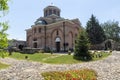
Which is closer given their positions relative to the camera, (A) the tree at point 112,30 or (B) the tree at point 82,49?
(B) the tree at point 82,49

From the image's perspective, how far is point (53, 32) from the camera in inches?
2239

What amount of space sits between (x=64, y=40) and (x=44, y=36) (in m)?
7.88

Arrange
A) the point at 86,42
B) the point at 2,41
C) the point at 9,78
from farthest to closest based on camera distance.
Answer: the point at 86,42 < the point at 9,78 < the point at 2,41

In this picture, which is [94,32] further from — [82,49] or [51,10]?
[82,49]

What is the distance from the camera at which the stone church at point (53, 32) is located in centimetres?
5406

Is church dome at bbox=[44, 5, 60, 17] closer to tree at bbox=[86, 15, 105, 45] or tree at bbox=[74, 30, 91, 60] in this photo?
tree at bbox=[86, 15, 105, 45]

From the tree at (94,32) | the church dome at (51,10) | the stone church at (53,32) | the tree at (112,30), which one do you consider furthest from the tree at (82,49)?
the tree at (112,30)

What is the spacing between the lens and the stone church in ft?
177

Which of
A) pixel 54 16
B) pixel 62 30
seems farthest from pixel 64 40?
pixel 54 16

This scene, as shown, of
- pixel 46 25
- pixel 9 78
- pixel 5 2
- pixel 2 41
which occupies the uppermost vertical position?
pixel 46 25

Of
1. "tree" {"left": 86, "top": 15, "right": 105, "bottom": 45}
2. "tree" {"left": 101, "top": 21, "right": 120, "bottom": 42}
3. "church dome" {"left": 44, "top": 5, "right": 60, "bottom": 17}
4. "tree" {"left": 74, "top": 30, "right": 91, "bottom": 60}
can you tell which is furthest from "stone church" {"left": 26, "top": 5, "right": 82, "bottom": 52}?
"tree" {"left": 101, "top": 21, "right": 120, "bottom": 42}

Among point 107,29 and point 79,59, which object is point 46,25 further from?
point 107,29

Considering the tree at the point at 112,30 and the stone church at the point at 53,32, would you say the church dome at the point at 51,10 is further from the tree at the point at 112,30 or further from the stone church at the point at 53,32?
the tree at the point at 112,30

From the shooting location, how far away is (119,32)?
90000 mm
